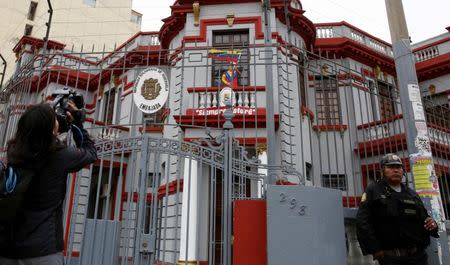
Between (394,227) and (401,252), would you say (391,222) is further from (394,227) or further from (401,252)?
(401,252)

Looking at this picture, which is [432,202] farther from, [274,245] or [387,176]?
[274,245]

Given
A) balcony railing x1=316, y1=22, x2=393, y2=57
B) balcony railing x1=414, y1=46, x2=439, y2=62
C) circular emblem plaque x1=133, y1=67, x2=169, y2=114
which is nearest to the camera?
circular emblem plaque x1=133, y1=67, x2=169, y2=114

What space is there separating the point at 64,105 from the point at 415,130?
12.1 ft

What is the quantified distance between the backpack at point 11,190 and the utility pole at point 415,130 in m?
3.78

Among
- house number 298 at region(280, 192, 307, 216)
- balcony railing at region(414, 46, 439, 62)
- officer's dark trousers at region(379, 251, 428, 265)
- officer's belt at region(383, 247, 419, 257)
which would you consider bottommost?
officer's dark trousers at region(379, 251, 428, 265)

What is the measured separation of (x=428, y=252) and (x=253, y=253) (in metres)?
1.91

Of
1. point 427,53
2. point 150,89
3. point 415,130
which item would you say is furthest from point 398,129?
point 150,89

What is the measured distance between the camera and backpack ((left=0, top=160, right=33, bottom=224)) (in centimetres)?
188

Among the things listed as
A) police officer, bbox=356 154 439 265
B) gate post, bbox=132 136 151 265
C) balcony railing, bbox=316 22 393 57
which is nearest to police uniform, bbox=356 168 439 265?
police officer, bbox=356 154 439 265

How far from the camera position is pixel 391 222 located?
10.9 ft

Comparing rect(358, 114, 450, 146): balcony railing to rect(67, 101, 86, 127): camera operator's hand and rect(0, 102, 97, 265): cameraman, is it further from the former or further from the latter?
rect(0, 102, 97, 265): cameraman

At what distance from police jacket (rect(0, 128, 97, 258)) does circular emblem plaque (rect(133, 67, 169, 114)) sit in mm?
2894

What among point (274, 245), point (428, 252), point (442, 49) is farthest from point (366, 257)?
point (442, 49)

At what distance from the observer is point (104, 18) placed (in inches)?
1044
